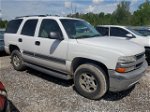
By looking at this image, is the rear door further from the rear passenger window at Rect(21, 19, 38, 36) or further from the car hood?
the car hood

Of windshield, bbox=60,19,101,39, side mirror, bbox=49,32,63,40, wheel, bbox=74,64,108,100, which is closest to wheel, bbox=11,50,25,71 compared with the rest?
side mirror, bbox=49,32,63,40

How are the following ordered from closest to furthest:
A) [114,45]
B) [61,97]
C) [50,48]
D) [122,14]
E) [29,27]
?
1. [114,45]
2. [61,97]
3. [50,48]
4. [29,27]
5. [122,14]

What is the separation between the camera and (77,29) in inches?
243

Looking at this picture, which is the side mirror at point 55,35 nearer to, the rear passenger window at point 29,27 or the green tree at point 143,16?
the rear passenger window at point 29,27

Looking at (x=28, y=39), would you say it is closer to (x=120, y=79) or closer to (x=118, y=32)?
(x=120, y=79)

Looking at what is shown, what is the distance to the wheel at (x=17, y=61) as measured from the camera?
7.54 metres

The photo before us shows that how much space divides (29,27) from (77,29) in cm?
181

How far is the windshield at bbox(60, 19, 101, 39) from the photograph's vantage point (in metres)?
5.93

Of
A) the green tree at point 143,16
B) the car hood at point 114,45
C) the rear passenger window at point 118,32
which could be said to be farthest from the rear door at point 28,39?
the green tree at point 143,16

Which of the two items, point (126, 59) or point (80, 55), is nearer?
point (126, 59)

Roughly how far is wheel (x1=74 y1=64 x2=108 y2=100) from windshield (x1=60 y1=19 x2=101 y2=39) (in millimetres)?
940

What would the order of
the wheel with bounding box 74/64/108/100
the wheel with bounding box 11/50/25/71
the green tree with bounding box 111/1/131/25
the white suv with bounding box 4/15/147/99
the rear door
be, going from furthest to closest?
the green tree with bounding box 111/1/131/25 → the wheel with bounding box 11/50/25/71 → the rear door → the wheel with bounding box 74/64/108/100 → the white suv with bounding box 4/15/147/99

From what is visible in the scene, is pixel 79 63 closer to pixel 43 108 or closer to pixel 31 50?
pixel 43 108

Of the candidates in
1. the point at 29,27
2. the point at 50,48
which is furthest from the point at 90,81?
the point at 29,27
